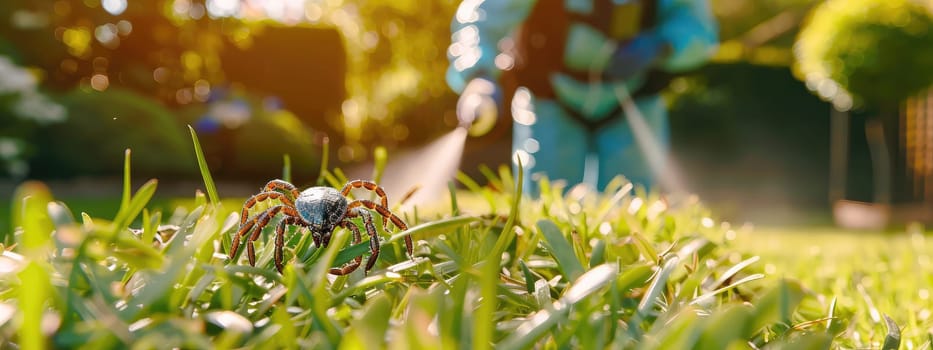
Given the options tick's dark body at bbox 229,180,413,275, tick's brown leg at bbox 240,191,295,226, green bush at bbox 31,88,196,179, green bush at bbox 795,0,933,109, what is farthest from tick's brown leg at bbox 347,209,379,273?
green bush at bbox 31,88,196,179

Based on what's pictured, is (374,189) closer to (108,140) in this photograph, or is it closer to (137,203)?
(137,203)

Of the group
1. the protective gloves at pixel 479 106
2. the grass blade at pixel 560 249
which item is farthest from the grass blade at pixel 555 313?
the protective gloves at pixel 479 106

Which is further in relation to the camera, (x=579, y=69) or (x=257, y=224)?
(x=579, y=69)

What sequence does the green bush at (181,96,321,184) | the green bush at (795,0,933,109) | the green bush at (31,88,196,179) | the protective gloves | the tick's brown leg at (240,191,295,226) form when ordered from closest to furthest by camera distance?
the tick's brown leg at (240,191,295,226)
the protective gloves
the green bush at (795,0,933,109)
the green bush at (31,88,196,179)
the green bush at (181,96,321,184)

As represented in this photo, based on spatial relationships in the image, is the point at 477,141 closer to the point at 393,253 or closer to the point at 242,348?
the point at 393,253

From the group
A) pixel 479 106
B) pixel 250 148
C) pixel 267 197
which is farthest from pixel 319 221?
pixel 250 148

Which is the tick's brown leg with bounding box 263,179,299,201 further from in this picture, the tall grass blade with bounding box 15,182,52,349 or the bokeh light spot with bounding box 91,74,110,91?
the bokeh light spot with bounding box 91,74,110,91

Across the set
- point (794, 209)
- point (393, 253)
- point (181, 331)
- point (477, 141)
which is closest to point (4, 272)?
point (181, 331)
